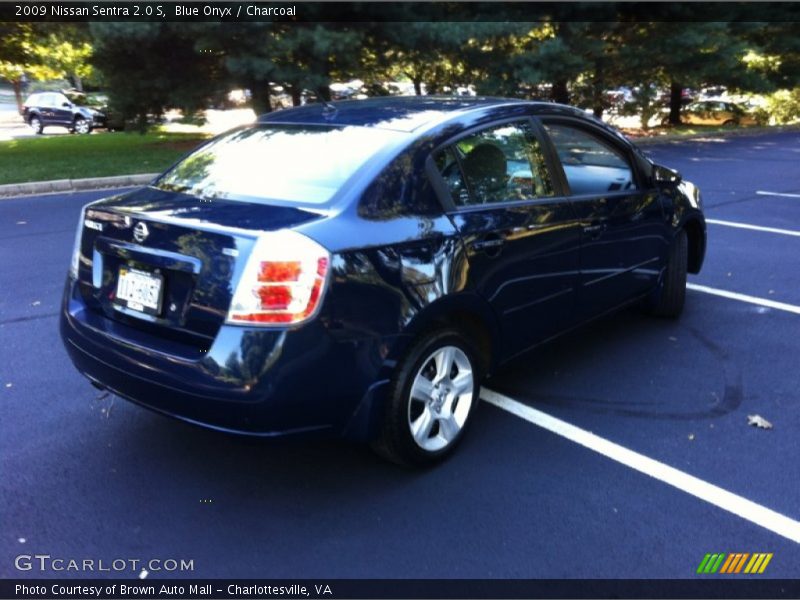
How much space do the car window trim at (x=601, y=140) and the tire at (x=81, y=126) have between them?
81.9 ft

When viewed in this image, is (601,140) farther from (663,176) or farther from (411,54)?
(411,54)

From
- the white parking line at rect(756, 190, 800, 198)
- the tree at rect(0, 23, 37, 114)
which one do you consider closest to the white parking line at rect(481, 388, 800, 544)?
the white parking line at rect(756, 190, 800, 198)

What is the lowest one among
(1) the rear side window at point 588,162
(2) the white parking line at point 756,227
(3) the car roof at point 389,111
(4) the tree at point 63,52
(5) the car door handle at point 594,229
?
(2) the white parking line at point 756,227

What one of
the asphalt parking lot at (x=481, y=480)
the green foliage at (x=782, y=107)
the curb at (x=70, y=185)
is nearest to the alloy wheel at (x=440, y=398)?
the asphalt parking lot at (x=481, y=480)

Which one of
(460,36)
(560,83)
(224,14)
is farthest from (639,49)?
(224,14)

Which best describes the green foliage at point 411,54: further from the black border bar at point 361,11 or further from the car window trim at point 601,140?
the car window trim at point 601,140

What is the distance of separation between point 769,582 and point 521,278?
167cm

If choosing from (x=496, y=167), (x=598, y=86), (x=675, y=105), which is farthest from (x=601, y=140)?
(x=675, y=105)

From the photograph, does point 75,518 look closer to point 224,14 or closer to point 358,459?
point 358,459

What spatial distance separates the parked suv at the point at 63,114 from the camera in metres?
25.1

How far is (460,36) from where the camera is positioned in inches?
618

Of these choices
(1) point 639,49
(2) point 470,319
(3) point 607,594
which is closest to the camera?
(3) point 607,594

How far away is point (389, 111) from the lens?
12.0 ft

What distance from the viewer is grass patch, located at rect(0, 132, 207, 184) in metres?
12.1
